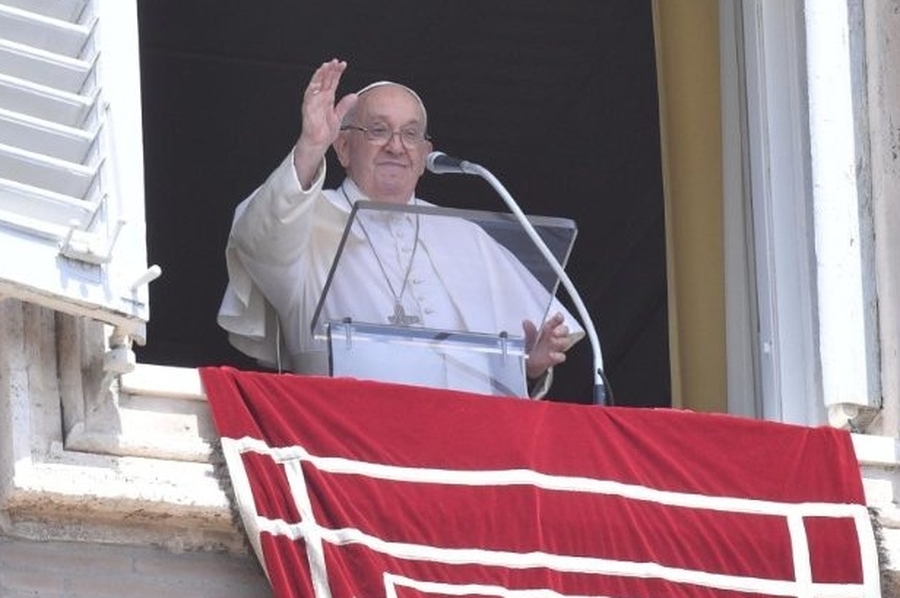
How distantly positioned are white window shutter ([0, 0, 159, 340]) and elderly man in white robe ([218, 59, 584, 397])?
0.63 meters

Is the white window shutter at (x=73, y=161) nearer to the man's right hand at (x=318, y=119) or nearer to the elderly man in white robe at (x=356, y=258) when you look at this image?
the man's right hand at (x=318, y=119)

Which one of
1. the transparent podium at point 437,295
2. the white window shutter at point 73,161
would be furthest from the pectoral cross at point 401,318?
the white window shutter at point 73,161

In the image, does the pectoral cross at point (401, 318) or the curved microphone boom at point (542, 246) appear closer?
the curved microphone boom at point (542, 246)

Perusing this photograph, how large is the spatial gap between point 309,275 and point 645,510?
105 cm

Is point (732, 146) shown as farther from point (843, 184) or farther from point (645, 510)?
point (645, 510)

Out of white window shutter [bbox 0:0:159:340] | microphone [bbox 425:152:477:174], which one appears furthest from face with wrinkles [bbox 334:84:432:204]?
white window shutter [bbox 0:0:159:340]

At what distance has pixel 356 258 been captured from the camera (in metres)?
8.12

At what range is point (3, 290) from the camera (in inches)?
270

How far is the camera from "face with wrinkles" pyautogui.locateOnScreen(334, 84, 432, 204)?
8.30 meters

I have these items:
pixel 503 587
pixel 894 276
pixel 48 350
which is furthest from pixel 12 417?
pixel 894 276

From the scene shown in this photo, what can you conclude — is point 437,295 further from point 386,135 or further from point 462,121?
point 462,121

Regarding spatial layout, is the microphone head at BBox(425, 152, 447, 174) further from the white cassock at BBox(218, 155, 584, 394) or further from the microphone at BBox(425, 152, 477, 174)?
the white cassock at BBox(218, 155, 584, 394)

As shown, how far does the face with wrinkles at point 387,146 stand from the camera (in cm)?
830

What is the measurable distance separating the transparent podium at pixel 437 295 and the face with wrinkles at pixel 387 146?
0.12 meters
